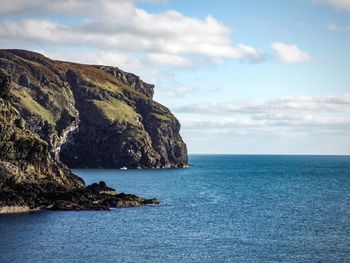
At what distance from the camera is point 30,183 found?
112312mm

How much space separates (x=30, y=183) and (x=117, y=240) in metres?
35.9

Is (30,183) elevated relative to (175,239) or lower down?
elevated

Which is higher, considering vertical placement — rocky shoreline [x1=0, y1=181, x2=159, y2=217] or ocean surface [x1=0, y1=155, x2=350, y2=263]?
rocky shoreline [x1=0, y1=181, x2=159, y2=217]

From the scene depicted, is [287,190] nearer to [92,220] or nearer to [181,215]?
[181,215]

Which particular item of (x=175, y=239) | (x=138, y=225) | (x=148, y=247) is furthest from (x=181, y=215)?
(x=148, y=247)

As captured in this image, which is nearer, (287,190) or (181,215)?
(181,215)

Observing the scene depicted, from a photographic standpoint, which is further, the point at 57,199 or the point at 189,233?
the point at 57,199

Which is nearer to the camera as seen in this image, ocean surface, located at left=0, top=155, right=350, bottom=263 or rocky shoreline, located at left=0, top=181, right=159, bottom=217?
ocean surface, located at left=0, top=155, right=350, bottom=263

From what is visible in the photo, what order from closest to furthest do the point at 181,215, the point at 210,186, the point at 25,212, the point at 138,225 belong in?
the point at 138,225 → the point at 25,212 → the point at 181,215 → the point at 210,186

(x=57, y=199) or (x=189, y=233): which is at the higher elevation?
(x=57, y=199)

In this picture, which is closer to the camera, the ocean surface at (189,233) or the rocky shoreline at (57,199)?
the ocean surface at (189,233)

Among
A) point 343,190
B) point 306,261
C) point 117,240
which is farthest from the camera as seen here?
point 343,190

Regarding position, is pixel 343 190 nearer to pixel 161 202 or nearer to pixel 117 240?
pixel 161 202

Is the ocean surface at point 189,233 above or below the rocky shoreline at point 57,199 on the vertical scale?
below
